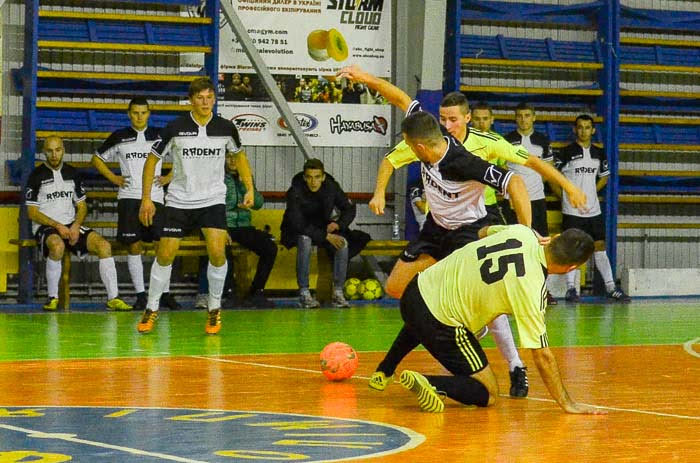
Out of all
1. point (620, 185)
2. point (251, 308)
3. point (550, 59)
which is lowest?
point (251, 308)

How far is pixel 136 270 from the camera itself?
57.8 feet

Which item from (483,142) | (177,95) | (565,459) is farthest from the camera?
(177,95)

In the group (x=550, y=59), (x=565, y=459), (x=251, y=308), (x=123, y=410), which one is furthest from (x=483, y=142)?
(x=550, y=59)

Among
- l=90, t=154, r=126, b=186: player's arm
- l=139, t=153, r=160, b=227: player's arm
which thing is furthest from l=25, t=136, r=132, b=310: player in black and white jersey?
l=139, t=153, r=160, b=227: player's arm

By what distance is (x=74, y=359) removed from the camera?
34.6ft

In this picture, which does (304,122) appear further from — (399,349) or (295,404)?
(295,404)

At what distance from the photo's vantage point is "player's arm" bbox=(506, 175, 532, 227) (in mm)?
8320

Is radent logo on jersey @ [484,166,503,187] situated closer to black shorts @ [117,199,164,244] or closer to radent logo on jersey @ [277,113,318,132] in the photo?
black shorts @ [117,199,164,244]

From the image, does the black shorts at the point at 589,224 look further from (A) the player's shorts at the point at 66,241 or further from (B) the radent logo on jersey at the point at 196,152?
(B) the radent logo on jersey at the point at 196,152

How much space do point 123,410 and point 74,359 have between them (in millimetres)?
3266

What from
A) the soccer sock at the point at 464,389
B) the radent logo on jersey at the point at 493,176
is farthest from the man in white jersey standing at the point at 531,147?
the soccer sock at the point at 464,389

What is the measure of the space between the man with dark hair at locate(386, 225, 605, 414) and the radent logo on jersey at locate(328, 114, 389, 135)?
12.7 meters

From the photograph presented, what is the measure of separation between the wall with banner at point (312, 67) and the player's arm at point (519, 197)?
11800mm

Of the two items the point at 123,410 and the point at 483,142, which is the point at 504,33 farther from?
the point at 123,410
